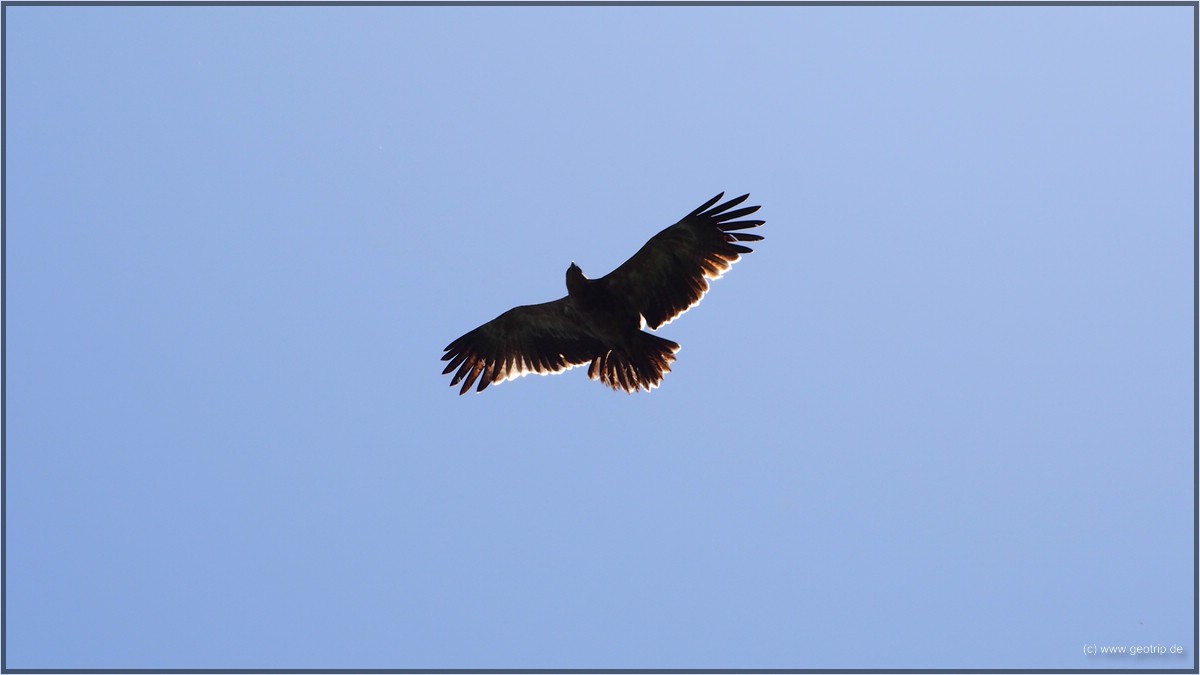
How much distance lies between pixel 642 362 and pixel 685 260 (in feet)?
3.32

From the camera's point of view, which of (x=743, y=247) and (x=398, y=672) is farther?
(x=743, y=247)

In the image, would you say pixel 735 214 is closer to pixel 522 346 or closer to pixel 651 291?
pixel 651 291

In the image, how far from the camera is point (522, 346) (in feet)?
39.5

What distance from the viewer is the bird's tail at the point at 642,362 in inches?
440

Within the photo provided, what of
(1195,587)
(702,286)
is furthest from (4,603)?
(1195,587)

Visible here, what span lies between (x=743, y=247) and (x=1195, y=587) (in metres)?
5.35

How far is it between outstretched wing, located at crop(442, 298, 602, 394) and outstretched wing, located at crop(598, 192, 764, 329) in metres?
0.71

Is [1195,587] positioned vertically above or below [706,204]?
below

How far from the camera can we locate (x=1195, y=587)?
11.7 meters

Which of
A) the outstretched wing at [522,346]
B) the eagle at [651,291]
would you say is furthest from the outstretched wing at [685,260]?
the outstretched wing at [522,346]

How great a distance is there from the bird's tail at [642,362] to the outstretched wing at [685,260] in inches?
8.6

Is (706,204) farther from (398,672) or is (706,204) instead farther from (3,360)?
(3,360)

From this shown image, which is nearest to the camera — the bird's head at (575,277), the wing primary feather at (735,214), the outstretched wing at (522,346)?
the bird's head at (575,277)

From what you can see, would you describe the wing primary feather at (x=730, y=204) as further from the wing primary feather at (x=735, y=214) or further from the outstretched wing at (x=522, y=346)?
the outstretched wing at (x=522, y=346)
